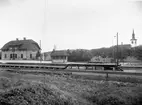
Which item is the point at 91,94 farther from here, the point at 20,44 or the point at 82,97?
the point at 20,44

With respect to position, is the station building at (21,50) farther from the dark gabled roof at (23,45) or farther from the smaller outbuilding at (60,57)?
the smaller outbuilding at (60,57)

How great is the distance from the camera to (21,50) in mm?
48156

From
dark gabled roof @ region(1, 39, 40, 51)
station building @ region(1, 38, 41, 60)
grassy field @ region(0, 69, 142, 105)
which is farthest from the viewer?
dark gabled roof @ region(1, 39, 40, 51)

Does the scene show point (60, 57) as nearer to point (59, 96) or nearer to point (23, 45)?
point (23, 45)

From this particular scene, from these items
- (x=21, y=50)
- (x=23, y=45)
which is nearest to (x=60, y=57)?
(x=21, y=50)

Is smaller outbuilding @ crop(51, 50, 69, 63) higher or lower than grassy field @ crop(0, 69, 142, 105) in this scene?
higher

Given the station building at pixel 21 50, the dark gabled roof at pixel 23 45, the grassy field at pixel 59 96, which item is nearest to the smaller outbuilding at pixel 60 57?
the station building at pixel 21 50

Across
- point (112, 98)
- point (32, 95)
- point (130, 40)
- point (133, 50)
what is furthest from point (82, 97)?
point (130, 40)

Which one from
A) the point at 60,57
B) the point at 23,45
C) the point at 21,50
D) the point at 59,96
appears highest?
the point at 23,45

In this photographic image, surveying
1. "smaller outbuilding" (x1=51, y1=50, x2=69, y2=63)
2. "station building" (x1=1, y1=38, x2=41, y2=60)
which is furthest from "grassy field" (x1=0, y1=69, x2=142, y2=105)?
"station building" (x1=1, y1=38, x2=41, y2=60)

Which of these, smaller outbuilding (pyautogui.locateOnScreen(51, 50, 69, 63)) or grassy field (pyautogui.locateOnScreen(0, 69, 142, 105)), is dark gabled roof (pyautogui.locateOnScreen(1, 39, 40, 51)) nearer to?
smaller outbuilding (pyautogui.locateOnScreen(51, 50, 69, 63))

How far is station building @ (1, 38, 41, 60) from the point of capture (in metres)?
47.8

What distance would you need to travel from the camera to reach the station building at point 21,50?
47.8m

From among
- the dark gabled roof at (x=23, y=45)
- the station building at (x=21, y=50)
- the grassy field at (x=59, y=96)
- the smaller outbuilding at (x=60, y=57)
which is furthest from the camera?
the dark gabled roof at (x=23, y=45)
